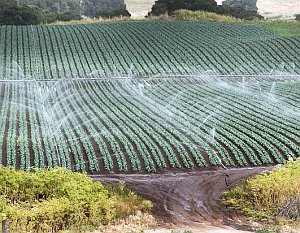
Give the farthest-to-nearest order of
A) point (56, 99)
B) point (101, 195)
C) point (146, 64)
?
point (146, 64)
point (56, 99)
point (101, 195)

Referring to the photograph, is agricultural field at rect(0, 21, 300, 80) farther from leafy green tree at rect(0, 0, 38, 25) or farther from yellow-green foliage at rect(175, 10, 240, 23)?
leafy green tree at rect(0, 0, 38, 25)

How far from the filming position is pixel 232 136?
1923 centimetres

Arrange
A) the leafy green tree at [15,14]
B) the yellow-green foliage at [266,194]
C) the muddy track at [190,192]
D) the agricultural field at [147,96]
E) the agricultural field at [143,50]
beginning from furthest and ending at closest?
1. the leafy green tree at [15,14]
2. the agricultural field at [143,50]
3. the agricultural field at [147,96]
4. the yellow-green foliage at [266,194]
5. the muddy track at [190,192]

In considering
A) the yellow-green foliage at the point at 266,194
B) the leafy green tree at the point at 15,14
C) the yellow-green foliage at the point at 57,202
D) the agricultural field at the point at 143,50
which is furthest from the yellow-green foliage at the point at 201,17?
the yellow-green foliage at the point at 57,202

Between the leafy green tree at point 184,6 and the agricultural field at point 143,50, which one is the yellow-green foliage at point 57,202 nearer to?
the agricultural field at point 143,50

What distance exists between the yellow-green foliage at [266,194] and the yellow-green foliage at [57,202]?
Result: 2276mm

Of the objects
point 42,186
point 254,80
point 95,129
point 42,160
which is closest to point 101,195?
point 42,186

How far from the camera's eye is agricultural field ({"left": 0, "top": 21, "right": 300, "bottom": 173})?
57.8 feet

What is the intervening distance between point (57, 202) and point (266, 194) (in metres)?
4.82

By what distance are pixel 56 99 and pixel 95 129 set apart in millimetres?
5554

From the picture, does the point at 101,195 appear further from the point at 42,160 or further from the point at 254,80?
the point at 254,80

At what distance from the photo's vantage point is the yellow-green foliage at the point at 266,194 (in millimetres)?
13789

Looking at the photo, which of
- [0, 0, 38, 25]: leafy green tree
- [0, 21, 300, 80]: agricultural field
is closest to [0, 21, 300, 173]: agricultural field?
[0, 21, 300, 80]: agricultural field

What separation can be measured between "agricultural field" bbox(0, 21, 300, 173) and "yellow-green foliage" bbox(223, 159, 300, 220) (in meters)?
2.45
